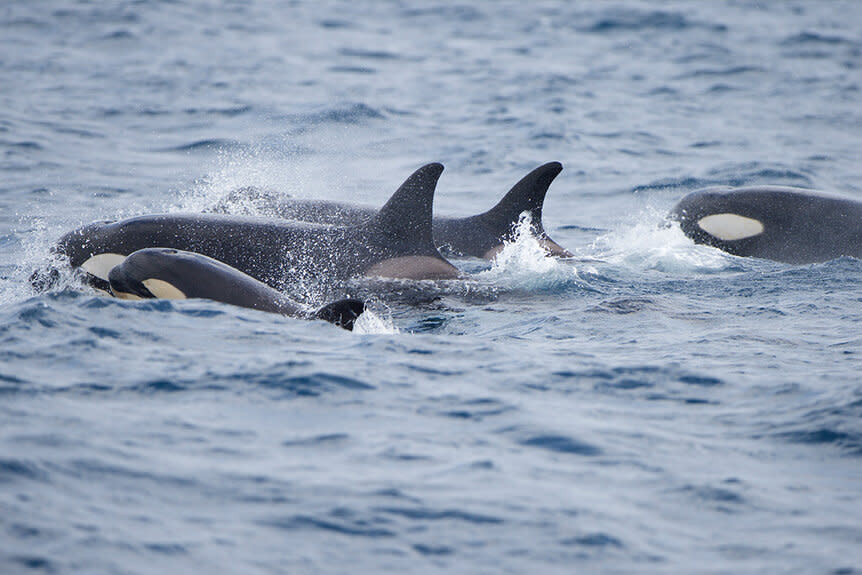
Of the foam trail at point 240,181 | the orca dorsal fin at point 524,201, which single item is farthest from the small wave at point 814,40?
the orca dorsal fin at point 524,201

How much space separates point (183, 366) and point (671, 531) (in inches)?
138

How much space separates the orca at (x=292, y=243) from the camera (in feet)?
32.5

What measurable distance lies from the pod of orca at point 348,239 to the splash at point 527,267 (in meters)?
0.12

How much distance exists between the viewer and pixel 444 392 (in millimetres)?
7242

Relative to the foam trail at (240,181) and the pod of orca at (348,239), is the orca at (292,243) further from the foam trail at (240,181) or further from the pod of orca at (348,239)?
the foam trail at (240,181)

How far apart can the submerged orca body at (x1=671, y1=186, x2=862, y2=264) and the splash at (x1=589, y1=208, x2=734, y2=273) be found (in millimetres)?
193

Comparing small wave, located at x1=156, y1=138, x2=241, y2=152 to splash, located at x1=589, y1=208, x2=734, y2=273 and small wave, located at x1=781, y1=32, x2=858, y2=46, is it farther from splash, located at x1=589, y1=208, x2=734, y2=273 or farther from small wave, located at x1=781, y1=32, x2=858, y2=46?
small wave, located at x1=781, y1=32, x2=858, y2=46

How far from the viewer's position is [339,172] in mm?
16641

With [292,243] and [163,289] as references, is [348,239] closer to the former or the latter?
[292,243]

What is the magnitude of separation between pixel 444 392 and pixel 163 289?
2.77 metres

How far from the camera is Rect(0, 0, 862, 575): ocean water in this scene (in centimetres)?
533

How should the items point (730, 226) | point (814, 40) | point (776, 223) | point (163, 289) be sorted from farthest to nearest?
point (814, 40) → point (730, 226) → point (776, 223) → point (163, 289)

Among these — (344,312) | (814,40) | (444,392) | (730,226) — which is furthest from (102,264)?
(814,40)

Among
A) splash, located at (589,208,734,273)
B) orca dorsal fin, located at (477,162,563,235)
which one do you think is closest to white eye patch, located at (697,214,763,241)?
splash, located at (589,208,734,273)
